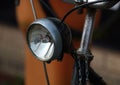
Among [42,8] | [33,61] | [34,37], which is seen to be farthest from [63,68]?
[34,37]

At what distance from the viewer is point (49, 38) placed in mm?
1736

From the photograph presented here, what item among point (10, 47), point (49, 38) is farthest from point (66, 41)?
point (10, 47)

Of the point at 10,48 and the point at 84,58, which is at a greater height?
the point at 84,58

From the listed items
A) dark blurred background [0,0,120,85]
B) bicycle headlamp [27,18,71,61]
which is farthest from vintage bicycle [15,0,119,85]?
dark blurred background [0,0,120,85]

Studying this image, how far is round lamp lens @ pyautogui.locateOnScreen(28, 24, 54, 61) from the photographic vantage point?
1.73 m

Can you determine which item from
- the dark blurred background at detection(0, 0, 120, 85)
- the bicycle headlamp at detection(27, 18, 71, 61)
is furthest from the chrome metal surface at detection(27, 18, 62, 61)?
the dark blurred background at detection(0, 0, 120, 85)

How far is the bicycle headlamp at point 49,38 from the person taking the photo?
5.61 ft

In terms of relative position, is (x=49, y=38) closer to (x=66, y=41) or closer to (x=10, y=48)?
(x=66, y=41)

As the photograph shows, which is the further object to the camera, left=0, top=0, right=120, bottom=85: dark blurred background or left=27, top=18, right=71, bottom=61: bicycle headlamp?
left=0, top=0, right=120, bottom=85: dark blurred background

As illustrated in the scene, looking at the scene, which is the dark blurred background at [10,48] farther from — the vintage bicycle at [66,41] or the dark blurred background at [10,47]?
the vintage bicycle at [66,41]

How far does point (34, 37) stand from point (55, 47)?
0.13m

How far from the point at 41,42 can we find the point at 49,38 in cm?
5

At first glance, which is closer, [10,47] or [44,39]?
[44,39]

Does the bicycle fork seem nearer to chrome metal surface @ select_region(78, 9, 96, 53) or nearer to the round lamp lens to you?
chrome metal surface @ select_region(78, 9, 96, 53)
